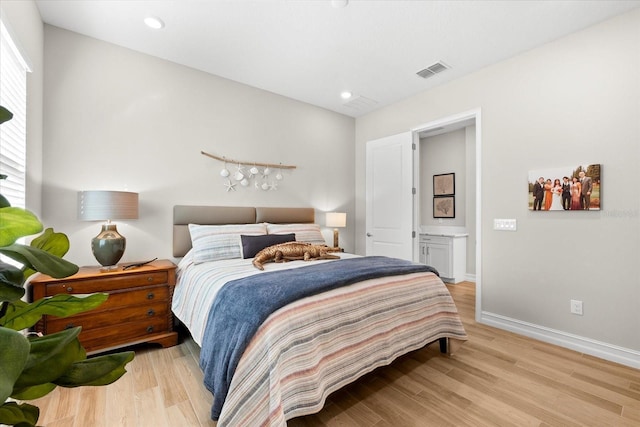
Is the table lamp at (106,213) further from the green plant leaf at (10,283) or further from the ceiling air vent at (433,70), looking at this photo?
the ceiling air vent at (433,70)

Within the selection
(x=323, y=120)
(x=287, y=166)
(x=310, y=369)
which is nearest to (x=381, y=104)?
(x=323, y=120)

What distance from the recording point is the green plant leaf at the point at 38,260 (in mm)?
520

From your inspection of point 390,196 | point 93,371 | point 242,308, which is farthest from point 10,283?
point 390,196

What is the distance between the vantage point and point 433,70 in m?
3.23

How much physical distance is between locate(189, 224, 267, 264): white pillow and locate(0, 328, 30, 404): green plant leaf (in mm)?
2360

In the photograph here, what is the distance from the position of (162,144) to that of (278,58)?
1.52 metres

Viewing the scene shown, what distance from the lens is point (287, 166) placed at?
3.97m

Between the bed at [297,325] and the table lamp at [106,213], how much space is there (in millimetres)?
581

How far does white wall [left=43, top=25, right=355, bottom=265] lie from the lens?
8.36ft

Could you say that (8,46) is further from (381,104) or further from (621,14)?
(621,14)

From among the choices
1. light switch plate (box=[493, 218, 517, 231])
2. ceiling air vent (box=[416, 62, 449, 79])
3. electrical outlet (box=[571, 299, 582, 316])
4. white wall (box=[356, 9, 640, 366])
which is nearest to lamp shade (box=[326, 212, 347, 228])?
white wall (box=[356, 9, 640, 366])

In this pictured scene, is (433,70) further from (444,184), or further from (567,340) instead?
(567,340)

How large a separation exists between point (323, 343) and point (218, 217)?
2.20 metres

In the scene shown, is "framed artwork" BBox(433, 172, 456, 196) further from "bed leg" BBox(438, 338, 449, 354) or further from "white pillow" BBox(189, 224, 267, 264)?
"white pillow" BBox(189, 224, 267, 264)
